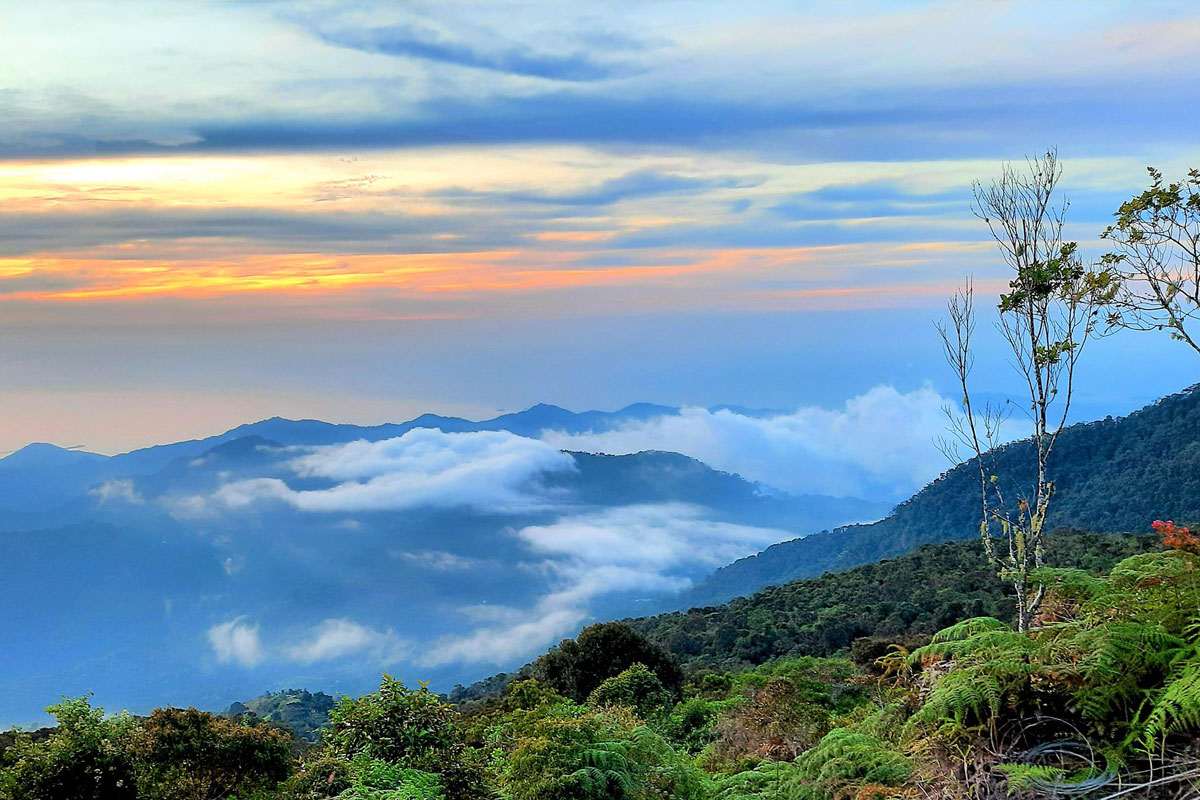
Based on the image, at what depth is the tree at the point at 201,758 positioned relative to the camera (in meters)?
8.87

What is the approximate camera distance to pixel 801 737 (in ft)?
36.6

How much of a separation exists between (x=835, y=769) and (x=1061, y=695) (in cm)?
166

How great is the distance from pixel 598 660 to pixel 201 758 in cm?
1567

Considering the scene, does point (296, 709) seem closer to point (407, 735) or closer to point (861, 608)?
point (861, 608)

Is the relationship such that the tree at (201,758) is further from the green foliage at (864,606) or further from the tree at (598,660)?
the green foliage at (864,606)

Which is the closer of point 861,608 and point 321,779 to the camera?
point 321,779

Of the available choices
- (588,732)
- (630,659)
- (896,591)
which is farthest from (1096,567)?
(588,732)

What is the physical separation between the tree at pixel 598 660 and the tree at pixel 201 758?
14.5 meters

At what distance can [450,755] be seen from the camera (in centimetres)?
786

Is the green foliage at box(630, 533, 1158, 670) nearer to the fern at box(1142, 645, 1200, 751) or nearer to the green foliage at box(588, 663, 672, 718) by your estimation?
the green foliage at box(588, 663, 672, 718)

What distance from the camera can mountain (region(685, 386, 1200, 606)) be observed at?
58719mm

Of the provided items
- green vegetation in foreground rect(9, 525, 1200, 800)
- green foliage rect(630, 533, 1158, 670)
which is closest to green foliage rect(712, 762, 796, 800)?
green vegetation in foreground rect(9, 525, 1200, 800)

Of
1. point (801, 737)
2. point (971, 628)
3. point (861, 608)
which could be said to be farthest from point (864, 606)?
point (971, 628)

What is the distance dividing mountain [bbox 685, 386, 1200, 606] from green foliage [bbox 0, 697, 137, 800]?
42028 millimetres
